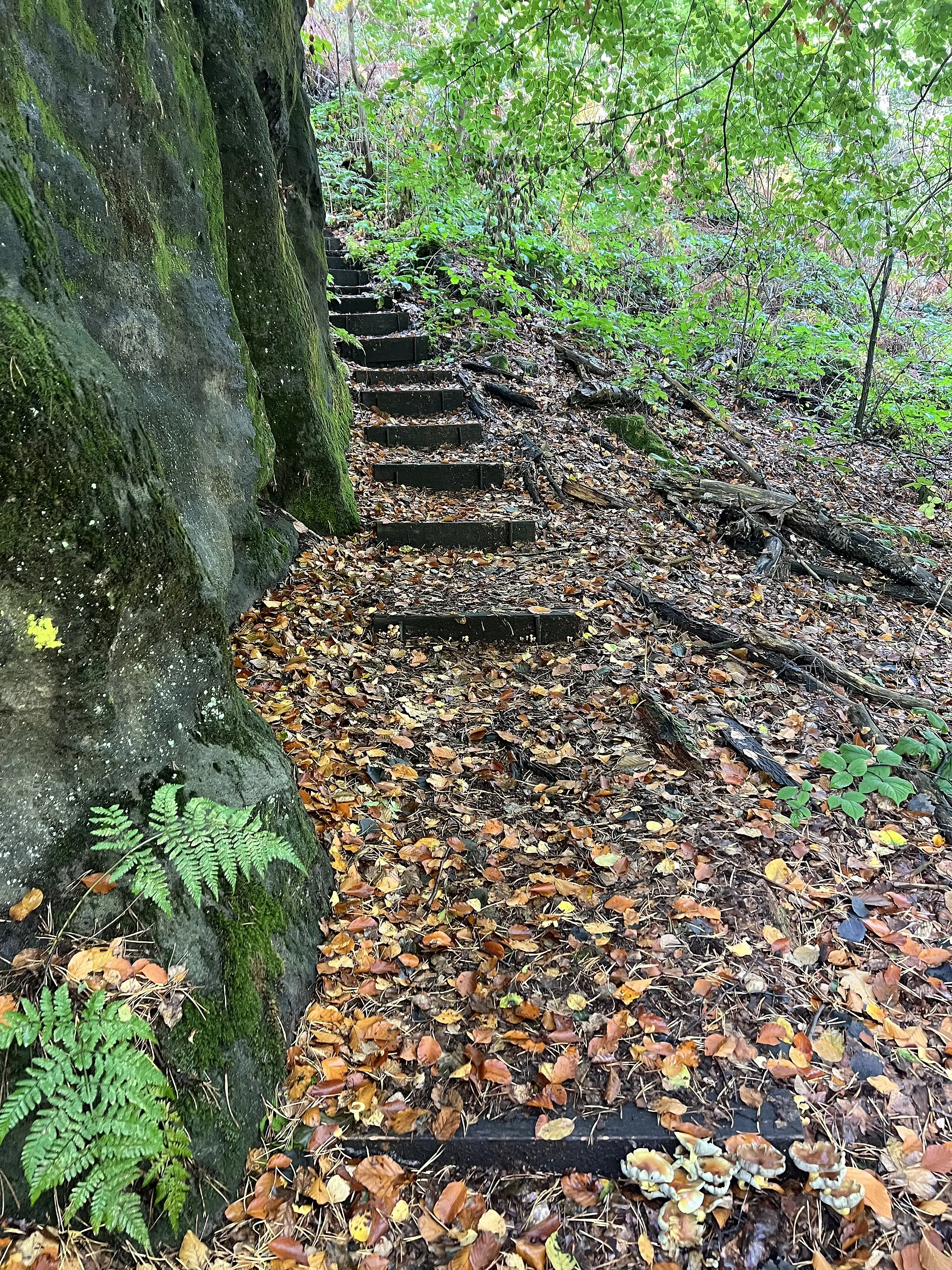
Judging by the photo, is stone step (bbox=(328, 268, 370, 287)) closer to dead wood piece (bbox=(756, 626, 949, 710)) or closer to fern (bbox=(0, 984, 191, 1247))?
dead wood piece (bbox=(756, 626, 949, 710))

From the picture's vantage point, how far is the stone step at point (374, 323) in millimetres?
9711

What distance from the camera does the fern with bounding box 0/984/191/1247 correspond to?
5.09 ft

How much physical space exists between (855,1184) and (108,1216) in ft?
6.15

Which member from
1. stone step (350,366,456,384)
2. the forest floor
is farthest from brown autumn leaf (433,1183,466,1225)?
stone step (350,366,456,384)

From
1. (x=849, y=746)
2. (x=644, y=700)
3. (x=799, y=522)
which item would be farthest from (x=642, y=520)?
(x=849, y=746)

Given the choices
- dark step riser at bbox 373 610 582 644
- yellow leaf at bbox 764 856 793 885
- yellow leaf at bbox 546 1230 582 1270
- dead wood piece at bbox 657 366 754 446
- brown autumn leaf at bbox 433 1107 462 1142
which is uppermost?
dead wood piece at bbox 657 366 754 446

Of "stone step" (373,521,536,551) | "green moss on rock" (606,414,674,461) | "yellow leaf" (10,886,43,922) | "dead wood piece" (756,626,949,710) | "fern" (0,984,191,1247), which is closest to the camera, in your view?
"fern" (0,984,191,1247)

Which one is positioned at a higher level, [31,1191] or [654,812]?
[31,1191]

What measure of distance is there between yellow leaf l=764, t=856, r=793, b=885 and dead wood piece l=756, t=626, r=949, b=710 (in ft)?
5.61

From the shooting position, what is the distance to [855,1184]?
6.07 ft

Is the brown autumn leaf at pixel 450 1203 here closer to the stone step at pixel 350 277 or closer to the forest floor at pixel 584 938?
the forest floor at pixel 584 938

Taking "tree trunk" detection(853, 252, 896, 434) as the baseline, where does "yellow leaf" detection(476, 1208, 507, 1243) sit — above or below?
below

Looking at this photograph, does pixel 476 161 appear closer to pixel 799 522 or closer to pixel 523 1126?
pixel 799 522

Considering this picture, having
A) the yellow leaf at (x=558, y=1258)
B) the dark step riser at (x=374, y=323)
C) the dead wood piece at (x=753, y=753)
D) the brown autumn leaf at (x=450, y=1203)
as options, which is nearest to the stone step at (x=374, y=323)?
the dark step riser at (x=374, y=323)
